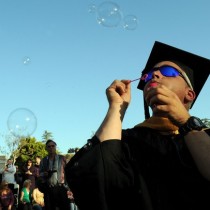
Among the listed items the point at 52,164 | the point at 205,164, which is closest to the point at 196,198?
the point at 205,164

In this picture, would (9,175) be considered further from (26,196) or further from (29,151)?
(29,151)

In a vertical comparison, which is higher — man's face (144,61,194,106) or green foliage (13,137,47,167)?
green foliage (13,137,47,167)

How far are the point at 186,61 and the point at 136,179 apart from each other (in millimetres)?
1345

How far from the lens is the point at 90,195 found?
1812 mm

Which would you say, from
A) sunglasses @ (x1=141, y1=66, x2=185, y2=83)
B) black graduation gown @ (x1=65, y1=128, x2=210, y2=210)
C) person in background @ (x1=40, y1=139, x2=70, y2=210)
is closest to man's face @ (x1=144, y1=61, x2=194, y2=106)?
sunglasses @ (x1=141, y1=66, x2=185, y2=83)

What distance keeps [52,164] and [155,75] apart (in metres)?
5.34

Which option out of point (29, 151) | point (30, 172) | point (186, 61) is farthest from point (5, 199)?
point (29, 151)

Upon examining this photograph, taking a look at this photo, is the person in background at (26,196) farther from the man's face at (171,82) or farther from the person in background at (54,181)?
the man's face at (171,82)

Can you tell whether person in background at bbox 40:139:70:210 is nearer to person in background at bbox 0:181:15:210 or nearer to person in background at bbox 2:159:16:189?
person in background at bbox 0:181:15:210

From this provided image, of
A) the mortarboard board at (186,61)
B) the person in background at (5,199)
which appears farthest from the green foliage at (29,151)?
the mortarboard board at (186,61)

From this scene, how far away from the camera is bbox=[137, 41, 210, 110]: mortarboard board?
2.83m

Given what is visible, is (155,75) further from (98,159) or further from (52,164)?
(52,164)

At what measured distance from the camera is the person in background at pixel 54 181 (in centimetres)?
721

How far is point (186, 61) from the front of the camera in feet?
9.36
